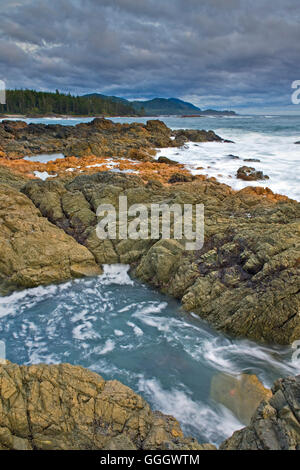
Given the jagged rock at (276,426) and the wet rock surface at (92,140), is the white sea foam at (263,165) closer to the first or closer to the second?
the wet rock surface at (92,140)

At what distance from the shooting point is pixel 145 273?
28.5ft

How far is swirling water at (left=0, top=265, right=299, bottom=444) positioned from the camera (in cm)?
536

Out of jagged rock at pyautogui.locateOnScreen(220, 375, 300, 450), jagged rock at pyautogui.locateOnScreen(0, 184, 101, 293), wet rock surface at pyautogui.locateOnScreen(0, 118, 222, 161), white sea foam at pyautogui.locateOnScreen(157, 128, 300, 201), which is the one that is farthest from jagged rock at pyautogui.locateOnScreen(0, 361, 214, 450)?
wet rock surface at pyautogui.locateOnScreen(0, 118, 222, 161)

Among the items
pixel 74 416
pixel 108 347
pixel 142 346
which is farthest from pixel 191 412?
pixel 108 347

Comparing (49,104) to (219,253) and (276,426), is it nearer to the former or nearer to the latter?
(219,253)

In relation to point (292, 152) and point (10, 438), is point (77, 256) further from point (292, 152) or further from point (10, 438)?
point (292, 152)

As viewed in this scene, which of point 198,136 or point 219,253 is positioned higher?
point 198,136

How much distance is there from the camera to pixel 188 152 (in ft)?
110

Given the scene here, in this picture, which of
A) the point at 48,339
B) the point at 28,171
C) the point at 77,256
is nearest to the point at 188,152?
the point at 28,171

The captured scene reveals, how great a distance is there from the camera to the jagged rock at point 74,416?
365cm

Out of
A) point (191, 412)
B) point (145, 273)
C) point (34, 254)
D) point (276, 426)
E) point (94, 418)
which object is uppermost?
point (34, 254)
